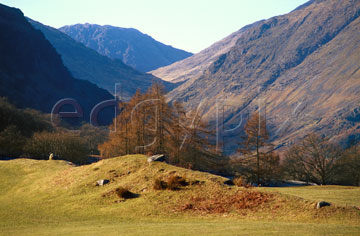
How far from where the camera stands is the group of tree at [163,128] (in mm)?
58844

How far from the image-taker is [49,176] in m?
37.1

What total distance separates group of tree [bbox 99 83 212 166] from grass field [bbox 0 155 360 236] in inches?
923

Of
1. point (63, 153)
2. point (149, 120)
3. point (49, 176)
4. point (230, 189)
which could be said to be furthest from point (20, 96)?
point (230, 189)

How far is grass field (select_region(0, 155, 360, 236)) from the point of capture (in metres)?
18.2

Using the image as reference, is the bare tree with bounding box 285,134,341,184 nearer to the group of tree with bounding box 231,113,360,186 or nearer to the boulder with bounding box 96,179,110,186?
the group of tree with bounding box 231,113,360,186

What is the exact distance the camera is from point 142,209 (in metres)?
24.4

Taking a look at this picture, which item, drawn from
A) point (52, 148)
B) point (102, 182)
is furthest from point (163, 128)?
point (102, 182)

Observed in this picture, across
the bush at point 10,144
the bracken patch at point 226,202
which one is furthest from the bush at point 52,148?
the bracken patch at point 226,202

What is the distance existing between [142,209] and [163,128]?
3526 cm

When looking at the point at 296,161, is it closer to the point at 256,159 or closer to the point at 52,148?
the point at 256,159

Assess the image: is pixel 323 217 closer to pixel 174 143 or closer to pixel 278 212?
pixel 278 212

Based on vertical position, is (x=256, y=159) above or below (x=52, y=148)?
below

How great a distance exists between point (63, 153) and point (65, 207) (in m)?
45.4

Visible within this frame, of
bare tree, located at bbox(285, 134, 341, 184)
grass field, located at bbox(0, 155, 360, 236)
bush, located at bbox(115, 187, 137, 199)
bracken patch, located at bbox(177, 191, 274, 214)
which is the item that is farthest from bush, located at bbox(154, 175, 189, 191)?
bare tree, located at bbox(285, 134, 341, 184)
